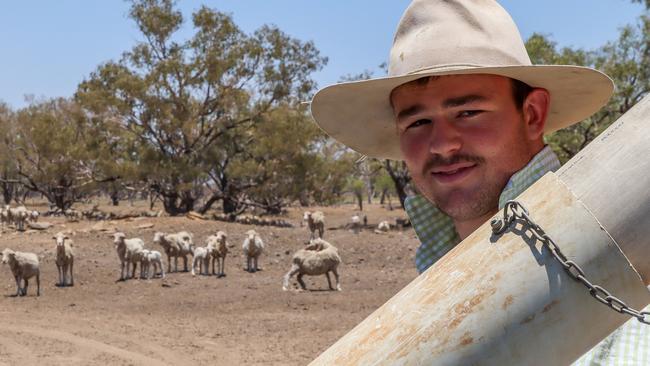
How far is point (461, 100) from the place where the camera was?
5.42ft

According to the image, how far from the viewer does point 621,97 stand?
2333cm

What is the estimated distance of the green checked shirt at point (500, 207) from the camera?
1.26 metres

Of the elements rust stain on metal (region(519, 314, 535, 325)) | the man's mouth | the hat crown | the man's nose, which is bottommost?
rust stain on metal (region(519, 314, 535, 325))

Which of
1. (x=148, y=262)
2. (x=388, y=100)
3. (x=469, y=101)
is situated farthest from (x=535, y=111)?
(x=148, y=262)

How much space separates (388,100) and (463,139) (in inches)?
19.2

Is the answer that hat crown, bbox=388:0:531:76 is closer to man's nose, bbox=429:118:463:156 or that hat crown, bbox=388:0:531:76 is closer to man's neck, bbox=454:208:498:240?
man's nose, bbox=429:118:463:156

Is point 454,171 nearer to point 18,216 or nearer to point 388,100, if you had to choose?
point 388,100

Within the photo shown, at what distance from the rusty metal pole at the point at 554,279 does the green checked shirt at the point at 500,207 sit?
210mm

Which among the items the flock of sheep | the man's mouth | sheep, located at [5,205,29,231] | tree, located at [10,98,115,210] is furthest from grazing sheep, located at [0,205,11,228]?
the man's mouth

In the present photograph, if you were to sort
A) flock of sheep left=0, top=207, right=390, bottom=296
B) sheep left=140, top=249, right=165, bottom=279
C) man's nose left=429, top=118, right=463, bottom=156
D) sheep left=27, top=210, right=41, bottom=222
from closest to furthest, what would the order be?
man's nose left=429, top=118, right=463, bottom=156, flock of sheep left=0, top=207, right=390, bottom=296, sheep left=140, top=249, right=165, bottom=279, sheep left=27, top=210, right=41, bottom=222

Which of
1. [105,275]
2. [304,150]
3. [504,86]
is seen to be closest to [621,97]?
[304,150]

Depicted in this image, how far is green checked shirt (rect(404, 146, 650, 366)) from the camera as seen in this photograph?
1.26m

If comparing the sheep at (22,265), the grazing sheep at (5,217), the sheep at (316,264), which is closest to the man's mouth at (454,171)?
the sheep at (316,264)

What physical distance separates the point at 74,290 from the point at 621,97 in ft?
59.1
